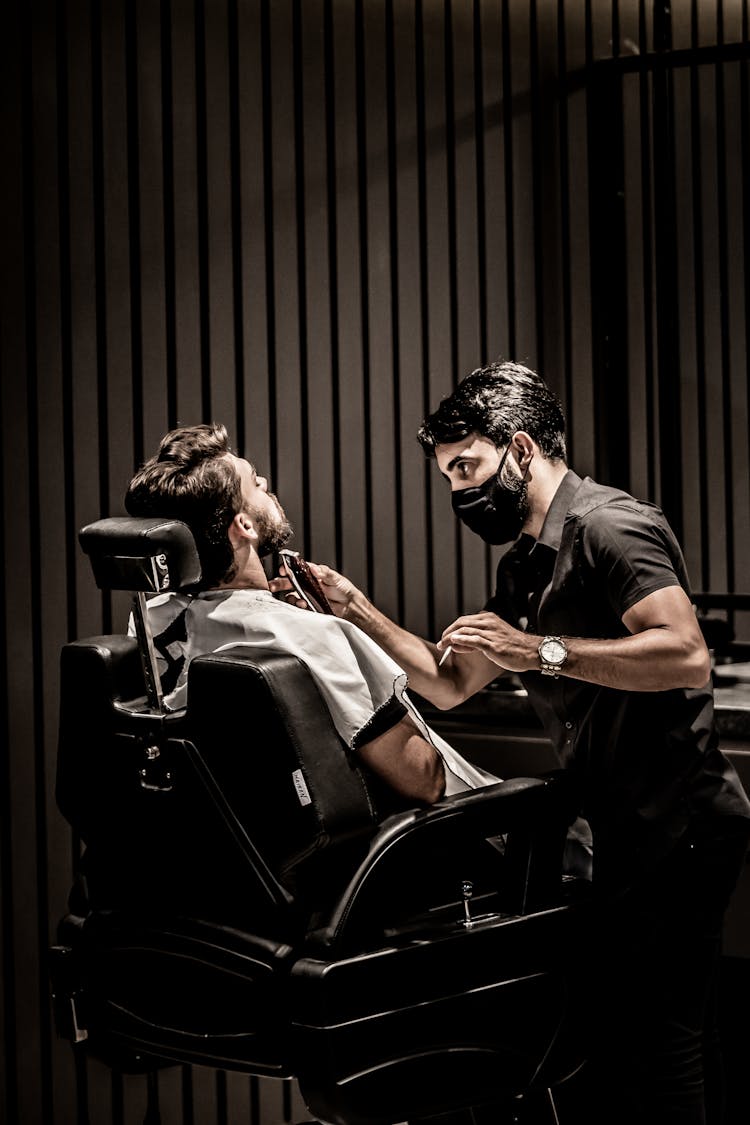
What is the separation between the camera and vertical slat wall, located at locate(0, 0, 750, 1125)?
264 cm

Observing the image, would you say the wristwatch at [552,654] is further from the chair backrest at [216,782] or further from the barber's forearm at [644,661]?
the chair backrest at [216,782]

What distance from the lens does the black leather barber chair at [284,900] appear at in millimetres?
1675

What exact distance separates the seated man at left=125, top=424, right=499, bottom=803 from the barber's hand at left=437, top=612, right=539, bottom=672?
0.12 m

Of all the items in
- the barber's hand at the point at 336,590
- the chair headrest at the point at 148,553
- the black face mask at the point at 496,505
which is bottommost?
the barber's hand at the point at 336,590

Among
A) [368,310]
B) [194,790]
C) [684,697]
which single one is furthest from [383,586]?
[194,790]

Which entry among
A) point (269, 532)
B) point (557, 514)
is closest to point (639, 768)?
point (557, 514)

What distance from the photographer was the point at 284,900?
171 centimetres

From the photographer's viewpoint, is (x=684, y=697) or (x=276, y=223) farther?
(x=276, y=223)

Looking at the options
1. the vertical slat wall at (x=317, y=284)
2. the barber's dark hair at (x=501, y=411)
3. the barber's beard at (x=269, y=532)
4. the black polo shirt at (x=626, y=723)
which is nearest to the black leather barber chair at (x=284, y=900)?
the black polo shirt at (x=626, y=723)

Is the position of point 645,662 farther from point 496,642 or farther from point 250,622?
point 250,622

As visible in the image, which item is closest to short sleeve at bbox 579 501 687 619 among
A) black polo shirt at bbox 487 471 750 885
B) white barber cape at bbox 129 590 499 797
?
black polo shirt at bbox 487 471 750 885

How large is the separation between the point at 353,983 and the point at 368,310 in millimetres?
1727

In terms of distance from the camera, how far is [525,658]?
1.95 m

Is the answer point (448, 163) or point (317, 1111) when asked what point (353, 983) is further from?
point (448, 163)
